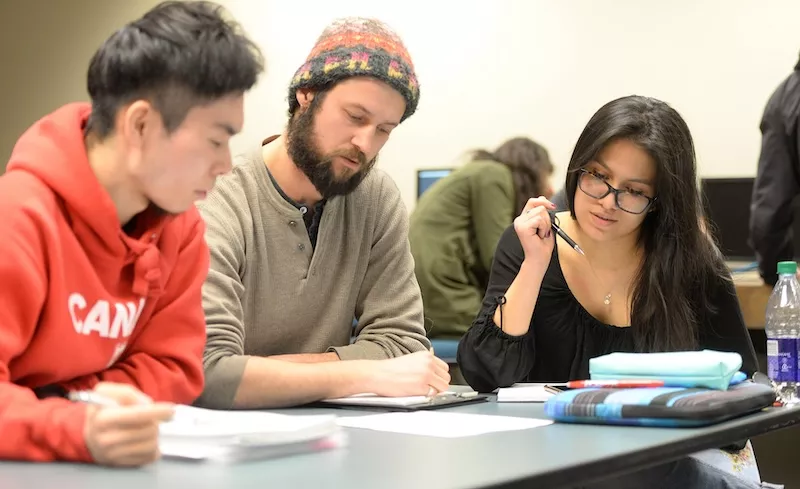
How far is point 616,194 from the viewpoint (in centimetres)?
197

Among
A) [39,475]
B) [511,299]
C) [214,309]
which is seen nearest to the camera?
[39,475]

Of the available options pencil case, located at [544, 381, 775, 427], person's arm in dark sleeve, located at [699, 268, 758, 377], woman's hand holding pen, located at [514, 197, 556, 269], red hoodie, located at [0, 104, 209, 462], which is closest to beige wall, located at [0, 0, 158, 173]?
woman's hand holding pen, located at [514, 197, 556, 269]

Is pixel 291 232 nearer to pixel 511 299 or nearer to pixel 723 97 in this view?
pixel 511 299

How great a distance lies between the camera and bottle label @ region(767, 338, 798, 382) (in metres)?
1.79

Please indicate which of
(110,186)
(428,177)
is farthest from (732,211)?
(110,186)

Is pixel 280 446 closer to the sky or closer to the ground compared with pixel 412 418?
closer to the sky

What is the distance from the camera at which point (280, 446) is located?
1.12 meters

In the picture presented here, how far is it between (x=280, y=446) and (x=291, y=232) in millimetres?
845

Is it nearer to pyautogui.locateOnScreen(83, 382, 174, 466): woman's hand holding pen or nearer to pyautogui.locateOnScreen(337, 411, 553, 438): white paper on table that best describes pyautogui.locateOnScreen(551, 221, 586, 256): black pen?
pyautogui.locateOnScreen(337, 411, 553, 438): white paper on table

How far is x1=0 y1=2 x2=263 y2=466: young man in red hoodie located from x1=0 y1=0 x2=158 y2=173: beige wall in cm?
499

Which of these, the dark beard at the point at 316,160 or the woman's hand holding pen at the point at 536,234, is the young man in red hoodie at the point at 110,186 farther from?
the woman's hand holding pen at the point at 536,234

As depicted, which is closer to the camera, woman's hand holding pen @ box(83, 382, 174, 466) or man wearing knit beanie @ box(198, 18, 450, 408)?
woman's hand holding pen @ box(83, 382, 174, 466)

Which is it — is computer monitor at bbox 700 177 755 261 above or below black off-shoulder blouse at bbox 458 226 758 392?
below

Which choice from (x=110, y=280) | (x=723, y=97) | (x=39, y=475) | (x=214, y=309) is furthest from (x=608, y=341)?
(x=723, y=97)
